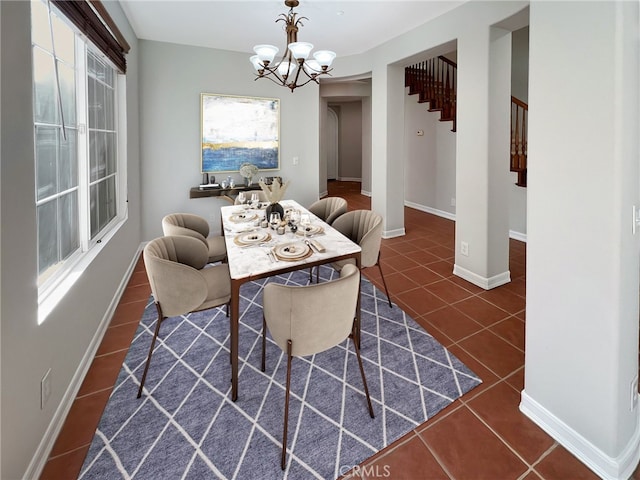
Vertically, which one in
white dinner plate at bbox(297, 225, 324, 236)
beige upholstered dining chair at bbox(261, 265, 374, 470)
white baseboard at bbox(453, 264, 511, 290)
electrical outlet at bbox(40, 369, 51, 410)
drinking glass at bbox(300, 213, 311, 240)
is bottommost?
electrical outlet at bbox(40, 369, 51, 410)

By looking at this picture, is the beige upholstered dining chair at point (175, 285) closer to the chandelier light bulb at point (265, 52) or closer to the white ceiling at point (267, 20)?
the chandelier light bulb at point (265, 52)

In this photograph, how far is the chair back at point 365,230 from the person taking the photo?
263cm

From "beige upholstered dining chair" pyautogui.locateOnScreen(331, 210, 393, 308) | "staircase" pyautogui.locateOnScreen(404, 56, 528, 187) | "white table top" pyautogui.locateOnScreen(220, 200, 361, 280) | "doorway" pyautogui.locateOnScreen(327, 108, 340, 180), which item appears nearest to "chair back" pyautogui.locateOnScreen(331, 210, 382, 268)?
"beige upholstered dining chair" pyautogui.locateOnScreen(331, 210, 393, 308)

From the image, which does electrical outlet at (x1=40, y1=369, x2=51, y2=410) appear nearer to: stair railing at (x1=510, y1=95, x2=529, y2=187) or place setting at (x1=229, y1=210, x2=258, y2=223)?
place setting at (x1=229, y1=210, x2=258, y2=223)

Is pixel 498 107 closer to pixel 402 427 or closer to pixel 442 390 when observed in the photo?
pixel 442 390

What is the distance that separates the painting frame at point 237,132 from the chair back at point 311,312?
146 inches

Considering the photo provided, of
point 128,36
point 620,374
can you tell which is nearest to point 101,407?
point 620,374

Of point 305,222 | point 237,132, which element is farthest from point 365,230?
point 237,132

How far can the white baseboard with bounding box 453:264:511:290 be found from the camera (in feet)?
10.6

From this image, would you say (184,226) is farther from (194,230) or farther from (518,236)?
(518,236)

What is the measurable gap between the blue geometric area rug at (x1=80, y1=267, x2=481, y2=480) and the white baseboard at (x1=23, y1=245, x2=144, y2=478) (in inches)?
7.1

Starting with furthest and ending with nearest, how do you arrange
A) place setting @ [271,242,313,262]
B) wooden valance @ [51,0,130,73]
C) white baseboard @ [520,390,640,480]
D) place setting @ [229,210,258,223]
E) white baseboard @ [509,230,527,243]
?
white baseboard @ [509,230,527,243] → place setting @ [229,210,258,223] → place setting @ [271,242,313,262] → wooden valance @ [51,0,130,73] → white baseboard @ [520,390,640,480]

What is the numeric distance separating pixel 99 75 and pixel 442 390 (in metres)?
3.53

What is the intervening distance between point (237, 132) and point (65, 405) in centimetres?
397
